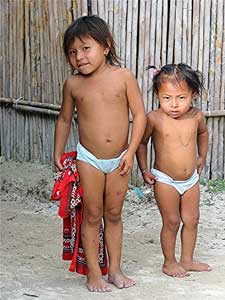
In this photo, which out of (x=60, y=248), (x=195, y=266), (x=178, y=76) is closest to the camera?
(x=178, y=76)

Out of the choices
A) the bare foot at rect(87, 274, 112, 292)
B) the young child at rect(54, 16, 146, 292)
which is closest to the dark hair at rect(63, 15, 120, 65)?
the young child at rect(54, 16, 146, 292)

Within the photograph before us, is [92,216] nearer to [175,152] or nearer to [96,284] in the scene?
[96,284]

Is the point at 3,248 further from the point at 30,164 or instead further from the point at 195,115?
the point at 30,164

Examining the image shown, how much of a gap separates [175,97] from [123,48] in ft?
7.49

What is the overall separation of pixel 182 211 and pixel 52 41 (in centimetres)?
303

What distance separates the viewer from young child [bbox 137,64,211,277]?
4.55m

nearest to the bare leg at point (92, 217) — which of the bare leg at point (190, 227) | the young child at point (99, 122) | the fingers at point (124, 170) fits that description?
the young child at point (99, 122)

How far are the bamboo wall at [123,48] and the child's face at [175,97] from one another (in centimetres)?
207

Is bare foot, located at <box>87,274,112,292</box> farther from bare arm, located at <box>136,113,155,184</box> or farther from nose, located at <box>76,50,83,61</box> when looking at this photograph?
nose, located at <box>76,50,83,61</box>

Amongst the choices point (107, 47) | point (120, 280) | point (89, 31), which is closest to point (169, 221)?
point (120, 280)

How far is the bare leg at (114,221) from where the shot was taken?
439 cm

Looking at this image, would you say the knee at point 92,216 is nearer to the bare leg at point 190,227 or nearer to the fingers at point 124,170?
the fingers at point 124,170

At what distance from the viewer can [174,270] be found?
4.69 meters

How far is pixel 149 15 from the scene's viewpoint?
6.61 meters
